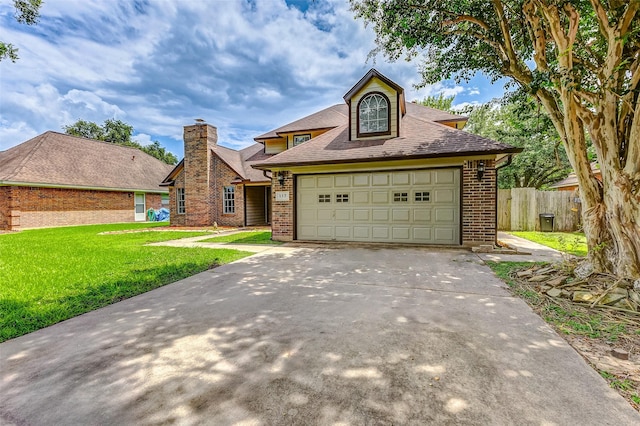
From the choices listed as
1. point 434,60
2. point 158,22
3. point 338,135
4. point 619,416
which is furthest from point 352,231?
point 158,22

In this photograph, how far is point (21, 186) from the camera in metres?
15.7

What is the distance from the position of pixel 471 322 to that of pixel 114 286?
5.61 metres

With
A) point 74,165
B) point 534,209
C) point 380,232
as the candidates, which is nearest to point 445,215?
point 380,232

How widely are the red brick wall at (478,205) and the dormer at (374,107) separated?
3057 millimetres

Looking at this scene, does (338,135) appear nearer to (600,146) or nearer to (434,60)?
(434,60)

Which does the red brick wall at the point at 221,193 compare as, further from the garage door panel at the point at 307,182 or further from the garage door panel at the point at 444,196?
the garage door panel at the point at 444,196

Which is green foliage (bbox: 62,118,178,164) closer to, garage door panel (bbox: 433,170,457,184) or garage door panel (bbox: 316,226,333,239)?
garage door panel (bbox: 316,226,333,239)

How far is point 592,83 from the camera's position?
236 inches

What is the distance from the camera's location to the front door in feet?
72.7

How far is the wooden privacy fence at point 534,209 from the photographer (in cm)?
1242

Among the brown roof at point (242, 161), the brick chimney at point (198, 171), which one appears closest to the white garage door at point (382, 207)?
the brown roof at point (242, 161)

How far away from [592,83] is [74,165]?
2601 centimetres

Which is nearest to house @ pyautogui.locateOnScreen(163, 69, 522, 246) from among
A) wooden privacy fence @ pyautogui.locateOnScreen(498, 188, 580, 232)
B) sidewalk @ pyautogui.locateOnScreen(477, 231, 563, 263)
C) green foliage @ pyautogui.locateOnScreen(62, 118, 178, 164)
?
sidewalk @ pyautogui.locateOnScreen(477, 231, 563, 263)

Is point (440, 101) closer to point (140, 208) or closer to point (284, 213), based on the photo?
point (284, 213)
